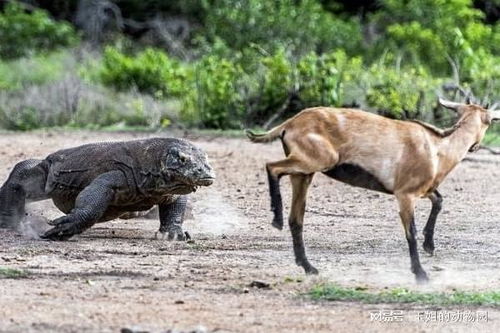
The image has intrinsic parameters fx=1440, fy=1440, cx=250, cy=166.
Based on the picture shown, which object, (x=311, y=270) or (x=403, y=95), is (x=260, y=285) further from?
(x=403, y=95)

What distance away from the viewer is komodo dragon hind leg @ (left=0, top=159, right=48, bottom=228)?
40.9 ft

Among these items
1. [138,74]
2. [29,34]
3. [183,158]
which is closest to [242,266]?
[183,158]

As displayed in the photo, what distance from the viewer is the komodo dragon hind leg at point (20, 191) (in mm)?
12461

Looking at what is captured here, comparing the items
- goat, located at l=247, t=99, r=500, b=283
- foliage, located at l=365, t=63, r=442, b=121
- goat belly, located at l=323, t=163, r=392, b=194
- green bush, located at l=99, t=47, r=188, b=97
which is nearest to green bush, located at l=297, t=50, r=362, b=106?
foliage, located at l=365, t=63, r=442, b=121

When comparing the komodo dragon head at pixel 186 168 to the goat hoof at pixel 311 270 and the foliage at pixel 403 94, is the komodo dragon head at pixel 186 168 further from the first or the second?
the foliage at pixel 403 94

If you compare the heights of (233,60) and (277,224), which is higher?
(277,224)

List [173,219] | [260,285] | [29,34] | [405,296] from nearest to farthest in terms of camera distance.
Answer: [405,296] → [260,285] → [173,219] → [29,34]

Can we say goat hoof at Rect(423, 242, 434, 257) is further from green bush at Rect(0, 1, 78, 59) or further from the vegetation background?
green bush at Rect(0, 1, 78, 59)

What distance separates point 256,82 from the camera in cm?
2305

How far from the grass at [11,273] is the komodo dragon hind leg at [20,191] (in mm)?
2703

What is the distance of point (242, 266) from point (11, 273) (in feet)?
5.57

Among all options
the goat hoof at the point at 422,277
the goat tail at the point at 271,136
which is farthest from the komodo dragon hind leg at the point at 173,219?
the goat hoof at the point at 422,277

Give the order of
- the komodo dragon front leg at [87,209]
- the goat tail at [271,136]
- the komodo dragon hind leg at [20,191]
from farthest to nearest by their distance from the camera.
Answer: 1. the komodo dragon hind leg at [20,191]
2. the komodo dragon front leg at [87,209]
3. the goat tail at [271,136]

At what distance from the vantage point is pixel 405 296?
9062 mm
